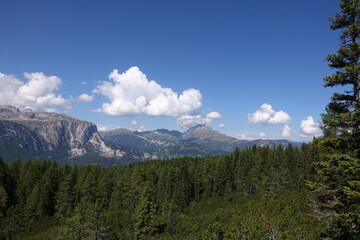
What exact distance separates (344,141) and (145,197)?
45.3 meters

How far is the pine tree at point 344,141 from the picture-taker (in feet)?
41.3

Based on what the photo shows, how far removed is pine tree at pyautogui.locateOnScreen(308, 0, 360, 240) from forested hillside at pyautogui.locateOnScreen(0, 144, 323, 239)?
852 inches

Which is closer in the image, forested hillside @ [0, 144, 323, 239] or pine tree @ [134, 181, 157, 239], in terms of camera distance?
forested hillside @ [0, 144, 323, 239]

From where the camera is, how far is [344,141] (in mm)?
13211

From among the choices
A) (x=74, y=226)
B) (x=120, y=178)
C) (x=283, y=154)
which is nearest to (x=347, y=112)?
(x=74, y=226)

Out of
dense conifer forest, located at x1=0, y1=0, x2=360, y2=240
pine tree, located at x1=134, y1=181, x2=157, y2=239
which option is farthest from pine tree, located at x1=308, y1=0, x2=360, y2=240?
pine tree, located at x1=134, y1=181, x2=157, y2=239

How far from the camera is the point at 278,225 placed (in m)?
26.6

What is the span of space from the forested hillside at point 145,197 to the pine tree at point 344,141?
21632 mm

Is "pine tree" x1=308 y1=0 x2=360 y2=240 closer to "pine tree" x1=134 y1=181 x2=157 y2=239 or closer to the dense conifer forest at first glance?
the dense conifer forest

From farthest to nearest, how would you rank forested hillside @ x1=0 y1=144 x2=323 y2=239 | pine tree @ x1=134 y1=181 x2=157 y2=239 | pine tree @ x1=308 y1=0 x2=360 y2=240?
pine tree @ x1=134 y1=181 x2=157 y2=239, forested hillside @ x1=0 y1=144 x2=323 y2=239, pine tree @ x1=308 y1=0 x2=360 y2=240

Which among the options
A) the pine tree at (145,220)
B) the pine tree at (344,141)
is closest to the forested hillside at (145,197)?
the pine tree at (145,220)

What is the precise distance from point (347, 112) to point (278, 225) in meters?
18.0

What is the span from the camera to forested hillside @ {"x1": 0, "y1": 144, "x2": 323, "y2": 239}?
46.7 meters

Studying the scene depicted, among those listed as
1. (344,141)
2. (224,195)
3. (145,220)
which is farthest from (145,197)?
(344,141)
